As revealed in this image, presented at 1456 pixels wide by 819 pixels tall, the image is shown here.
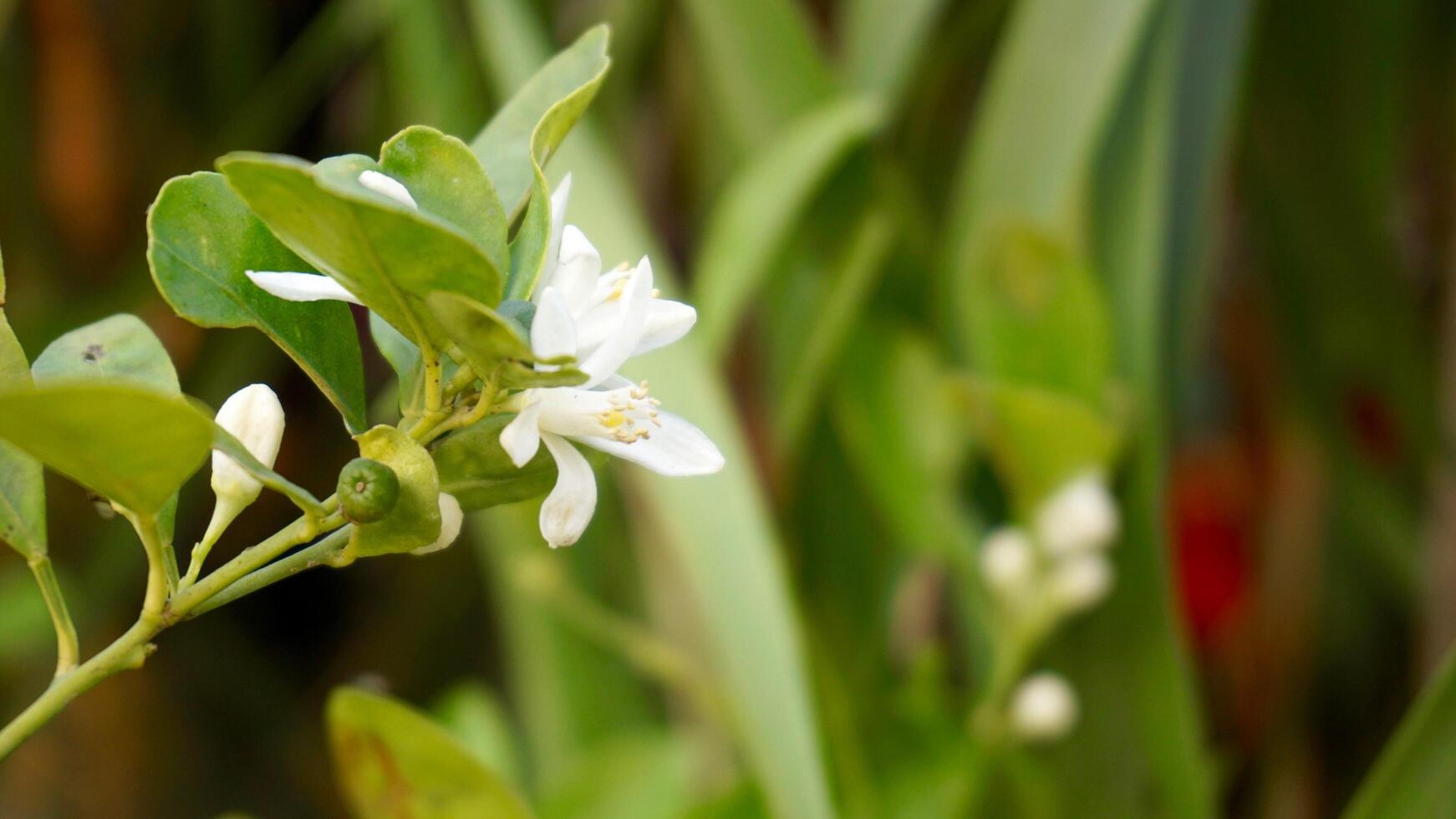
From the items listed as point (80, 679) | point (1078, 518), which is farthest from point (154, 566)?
point (1078, 518)

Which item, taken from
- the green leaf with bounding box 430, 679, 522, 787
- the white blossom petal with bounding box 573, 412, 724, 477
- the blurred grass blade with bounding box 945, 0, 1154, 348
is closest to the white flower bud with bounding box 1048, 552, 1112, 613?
the blurred grass blade with bounding box 945, 0, 1154, 348

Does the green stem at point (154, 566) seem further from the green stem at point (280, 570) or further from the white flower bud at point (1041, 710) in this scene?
the white flower bud at point (1041, 710)

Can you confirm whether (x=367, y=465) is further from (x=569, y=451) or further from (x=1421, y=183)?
(x=1421, y=183)

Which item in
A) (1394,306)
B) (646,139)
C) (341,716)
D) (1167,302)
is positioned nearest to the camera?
(341,716)

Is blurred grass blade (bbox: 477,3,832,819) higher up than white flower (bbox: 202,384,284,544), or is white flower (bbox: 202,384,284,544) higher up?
white flower (bbox: 202,384,284,544)

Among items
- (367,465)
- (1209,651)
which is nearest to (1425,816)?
(367,465)

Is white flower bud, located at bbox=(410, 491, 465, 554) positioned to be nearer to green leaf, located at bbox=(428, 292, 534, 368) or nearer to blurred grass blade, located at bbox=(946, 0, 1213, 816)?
green leaf, located at bbox=(428, 292, 534, 368)

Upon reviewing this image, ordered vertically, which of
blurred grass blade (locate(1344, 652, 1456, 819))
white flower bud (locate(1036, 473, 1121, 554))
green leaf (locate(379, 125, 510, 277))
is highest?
green leaf (locate(379, 125, 510, 277))

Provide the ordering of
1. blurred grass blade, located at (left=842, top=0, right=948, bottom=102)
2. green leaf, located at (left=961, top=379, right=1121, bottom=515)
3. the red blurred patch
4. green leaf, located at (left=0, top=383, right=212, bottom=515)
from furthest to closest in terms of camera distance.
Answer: the red blurred patch
blurred grass blade, located at (left=842, top=0, right=948, bottom=102)
green leaf, located at (left=961, top=379, right=1121, bottom=515)
green leaf, located at (left=0, top=383, right=212, bottom=515)
